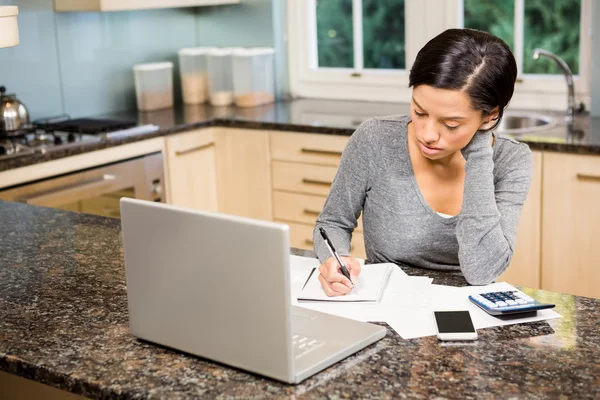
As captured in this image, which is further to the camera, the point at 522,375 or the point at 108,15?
the point at 108,15

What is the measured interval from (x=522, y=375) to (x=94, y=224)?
4.14 ft

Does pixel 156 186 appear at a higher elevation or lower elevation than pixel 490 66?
lower

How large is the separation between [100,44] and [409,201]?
2423mm

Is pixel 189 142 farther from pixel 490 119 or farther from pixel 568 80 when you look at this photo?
pixel 490 119

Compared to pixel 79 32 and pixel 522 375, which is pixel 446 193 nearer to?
pixel 522 375

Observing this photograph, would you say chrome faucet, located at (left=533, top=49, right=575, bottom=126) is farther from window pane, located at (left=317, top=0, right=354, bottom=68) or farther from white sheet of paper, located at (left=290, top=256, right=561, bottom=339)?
white sheet of paper, located at (left=290, top=256, right=561, bottom=339)

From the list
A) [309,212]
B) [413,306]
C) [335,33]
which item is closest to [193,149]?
[309,212]

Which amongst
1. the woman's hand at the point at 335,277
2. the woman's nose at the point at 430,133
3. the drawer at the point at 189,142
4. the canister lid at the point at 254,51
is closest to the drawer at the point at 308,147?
the drawer at the point at 189,142

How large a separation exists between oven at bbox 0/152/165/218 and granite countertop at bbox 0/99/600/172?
86 millimetres

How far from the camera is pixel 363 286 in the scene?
169 cm

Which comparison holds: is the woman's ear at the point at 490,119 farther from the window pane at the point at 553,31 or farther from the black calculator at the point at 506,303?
the window pane at the point at 553,31

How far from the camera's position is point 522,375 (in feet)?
4.22

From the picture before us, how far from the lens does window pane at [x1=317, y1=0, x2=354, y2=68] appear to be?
424 cm

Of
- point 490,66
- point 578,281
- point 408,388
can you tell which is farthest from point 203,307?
point 578,281
